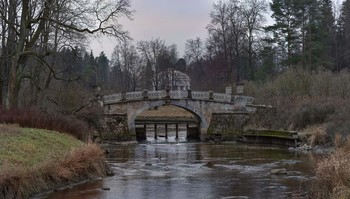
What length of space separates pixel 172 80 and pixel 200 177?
69.8 meters

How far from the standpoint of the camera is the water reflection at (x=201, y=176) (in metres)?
17.5

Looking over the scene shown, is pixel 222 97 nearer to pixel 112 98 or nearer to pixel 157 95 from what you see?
pixel 157 95

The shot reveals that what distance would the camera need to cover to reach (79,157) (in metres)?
19.3

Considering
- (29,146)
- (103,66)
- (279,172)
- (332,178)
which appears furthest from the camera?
(103,66)

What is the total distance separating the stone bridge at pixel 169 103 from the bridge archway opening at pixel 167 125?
0.45 meters

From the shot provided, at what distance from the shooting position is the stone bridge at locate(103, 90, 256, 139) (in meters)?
45.2

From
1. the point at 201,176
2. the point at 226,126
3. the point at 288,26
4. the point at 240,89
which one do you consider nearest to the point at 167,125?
the point at 240,89

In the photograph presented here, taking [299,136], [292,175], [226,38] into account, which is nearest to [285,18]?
[226,38]

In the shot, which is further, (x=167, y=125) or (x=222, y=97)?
(x=167, y=125)

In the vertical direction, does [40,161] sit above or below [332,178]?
above

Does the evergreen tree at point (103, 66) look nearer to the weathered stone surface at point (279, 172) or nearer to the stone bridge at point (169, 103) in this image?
the stone bridge at point (169, 103)

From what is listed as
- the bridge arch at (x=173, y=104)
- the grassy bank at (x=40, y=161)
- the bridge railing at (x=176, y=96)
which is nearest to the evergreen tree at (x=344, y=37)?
the bridge railing at (x=176, y=96)

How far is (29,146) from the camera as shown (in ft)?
61.0

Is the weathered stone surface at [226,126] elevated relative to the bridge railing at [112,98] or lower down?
lower down
